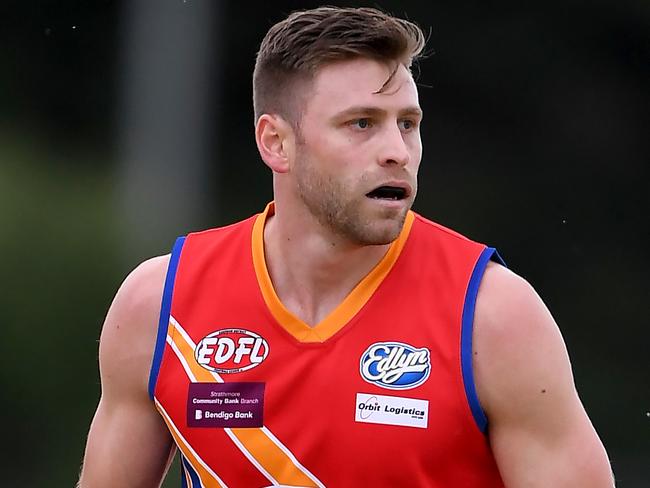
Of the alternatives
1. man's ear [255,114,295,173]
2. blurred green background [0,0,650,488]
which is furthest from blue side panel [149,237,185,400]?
blurred green background [0,0,650,488]

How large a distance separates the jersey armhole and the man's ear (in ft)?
1.57

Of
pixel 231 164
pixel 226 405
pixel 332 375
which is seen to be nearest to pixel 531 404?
pixel 332 375

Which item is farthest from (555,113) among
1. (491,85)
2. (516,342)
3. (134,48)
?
(516,342)

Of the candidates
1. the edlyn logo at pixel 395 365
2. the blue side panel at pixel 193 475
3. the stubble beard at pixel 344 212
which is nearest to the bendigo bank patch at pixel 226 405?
the blue side panel at pixel 193 475

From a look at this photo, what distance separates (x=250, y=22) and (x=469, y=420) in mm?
1979

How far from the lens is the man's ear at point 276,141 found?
2.58 meters

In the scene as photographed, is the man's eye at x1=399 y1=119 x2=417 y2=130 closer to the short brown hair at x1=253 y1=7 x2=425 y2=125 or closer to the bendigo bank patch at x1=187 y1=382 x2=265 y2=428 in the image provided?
the short brown hair at x1=253 y1=7 x2=425 y2=125

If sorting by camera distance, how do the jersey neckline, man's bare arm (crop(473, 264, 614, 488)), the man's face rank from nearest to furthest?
man's bare arm (crop(473, 264, 614, 488)) < the man's face < the jersey neckline

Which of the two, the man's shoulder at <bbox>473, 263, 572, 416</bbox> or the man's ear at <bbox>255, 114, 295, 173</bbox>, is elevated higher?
the man's ear at <bbox>255, 114, 295, 173</bbox>

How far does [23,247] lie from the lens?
3934mm

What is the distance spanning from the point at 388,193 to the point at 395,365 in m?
0.36

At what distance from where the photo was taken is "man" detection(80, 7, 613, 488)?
2357 millimetres

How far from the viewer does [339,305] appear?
8.43 ft

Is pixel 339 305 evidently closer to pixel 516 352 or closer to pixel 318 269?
pixel 318 269
